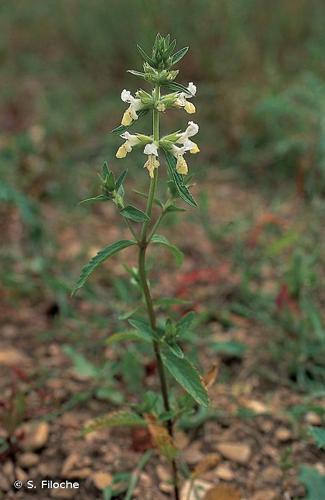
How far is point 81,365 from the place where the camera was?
171cm

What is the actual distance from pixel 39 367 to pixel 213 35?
199 centimetres

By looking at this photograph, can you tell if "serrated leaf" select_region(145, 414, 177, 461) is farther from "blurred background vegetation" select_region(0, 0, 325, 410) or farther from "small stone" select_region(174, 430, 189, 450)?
"blurred background vegetation" select_region(0, 0, 325, 410)

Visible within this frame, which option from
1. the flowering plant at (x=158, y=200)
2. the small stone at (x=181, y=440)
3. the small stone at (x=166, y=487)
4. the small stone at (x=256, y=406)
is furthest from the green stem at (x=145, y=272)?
the small stone at (x=256, y=406)

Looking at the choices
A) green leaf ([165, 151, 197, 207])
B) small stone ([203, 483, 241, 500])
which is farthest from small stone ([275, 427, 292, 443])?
green leaf ([165, 151, 197, 207])

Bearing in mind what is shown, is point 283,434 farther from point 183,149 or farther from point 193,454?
point 183,149

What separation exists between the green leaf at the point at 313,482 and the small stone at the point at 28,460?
624mm

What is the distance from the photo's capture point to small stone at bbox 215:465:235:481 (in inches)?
57.6

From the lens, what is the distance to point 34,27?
391 centimetres

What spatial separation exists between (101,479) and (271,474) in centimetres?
40

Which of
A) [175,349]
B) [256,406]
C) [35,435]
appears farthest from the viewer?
[256,406]

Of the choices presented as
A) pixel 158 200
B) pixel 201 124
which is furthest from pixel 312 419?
pixel 201 124

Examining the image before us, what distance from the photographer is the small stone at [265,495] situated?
4.60 ft

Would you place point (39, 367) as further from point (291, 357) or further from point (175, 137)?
point (175, 137)

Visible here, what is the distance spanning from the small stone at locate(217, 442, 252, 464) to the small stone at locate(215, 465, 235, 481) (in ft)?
0.10
